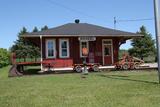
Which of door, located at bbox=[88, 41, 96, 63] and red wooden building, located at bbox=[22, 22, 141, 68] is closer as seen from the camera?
red wooden building, located at bbox=[22, 22, 141, 68]

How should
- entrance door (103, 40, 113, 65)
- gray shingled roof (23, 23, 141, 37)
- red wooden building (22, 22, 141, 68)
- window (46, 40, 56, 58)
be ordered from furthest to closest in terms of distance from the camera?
entrance door (103, 40, 113, 65)
window (46, 40, 56, 58)
red wooden building (22, 22, 141, 68)
gray shingled roof (23, 23, 141, 37)

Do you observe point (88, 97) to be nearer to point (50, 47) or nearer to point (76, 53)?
point (50, 47)

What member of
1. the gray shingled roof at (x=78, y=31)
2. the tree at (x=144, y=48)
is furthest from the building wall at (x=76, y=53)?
the tree at (x=144, y=48)

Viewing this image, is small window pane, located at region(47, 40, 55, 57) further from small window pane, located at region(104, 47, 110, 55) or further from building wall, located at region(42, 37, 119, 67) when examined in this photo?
small window pane, located at region(104, 47, 110, 55)

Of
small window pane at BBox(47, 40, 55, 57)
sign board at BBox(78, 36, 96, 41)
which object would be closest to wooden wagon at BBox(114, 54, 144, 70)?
sign board at BBox(78, 36, 96, 41)

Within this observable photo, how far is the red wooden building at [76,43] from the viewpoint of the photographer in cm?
2772

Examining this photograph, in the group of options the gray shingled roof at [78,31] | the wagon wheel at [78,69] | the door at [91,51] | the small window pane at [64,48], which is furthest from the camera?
the door at [91,51]

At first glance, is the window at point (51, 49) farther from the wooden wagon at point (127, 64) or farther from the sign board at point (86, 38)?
the wooden wagon at point (127, 64)

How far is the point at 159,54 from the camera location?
15906mm

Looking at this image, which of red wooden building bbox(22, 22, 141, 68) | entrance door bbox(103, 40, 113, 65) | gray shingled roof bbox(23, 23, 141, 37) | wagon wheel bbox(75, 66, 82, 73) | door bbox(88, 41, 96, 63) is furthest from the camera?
entrance door bbox(103, 40, 113, 65)

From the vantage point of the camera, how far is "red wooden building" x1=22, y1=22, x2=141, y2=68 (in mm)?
27719

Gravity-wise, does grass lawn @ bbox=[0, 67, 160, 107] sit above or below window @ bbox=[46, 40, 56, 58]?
below

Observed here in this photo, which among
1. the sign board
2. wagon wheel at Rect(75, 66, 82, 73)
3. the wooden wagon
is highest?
the sign board

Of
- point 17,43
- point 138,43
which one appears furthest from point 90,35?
point 17,43
